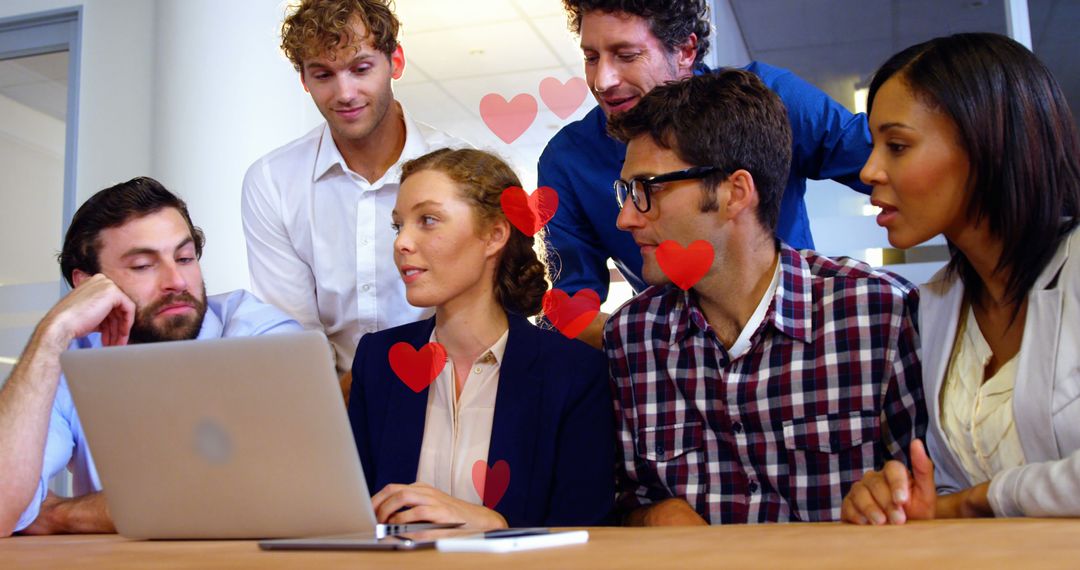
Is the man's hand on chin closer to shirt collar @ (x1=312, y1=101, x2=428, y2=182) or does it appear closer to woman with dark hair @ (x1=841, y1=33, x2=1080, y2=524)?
shirt collar @ (x1=312, y1=101, x2=428, y2=182)

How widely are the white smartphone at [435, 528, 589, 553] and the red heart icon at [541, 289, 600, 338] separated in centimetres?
113

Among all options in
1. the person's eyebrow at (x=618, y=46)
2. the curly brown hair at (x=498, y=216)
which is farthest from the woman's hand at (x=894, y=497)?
the person's eyebrow at (x=618, y=46)

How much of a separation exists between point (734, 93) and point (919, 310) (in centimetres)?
58

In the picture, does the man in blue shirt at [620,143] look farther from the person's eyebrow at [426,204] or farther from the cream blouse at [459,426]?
the person's eyebrow at [426,204]

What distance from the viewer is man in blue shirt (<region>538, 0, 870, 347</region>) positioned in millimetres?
2176

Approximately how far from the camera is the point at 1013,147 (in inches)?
55.6

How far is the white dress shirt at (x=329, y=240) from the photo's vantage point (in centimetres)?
247

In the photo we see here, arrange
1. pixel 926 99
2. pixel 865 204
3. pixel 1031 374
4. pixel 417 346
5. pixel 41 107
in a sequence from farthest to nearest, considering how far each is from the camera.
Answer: pixel 41 107 → pixel 865 204 → pixel 417 346 → pixel 926 99 → pixel 1031 374

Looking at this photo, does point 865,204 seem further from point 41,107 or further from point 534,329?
point 41,107

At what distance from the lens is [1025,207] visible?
139 cm

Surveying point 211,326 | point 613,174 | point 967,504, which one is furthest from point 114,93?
point 967,504

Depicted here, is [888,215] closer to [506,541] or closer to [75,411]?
[506,541]

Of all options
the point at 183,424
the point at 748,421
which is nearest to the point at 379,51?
the point at 748,421

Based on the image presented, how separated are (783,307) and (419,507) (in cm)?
66
